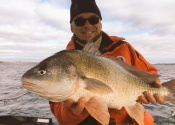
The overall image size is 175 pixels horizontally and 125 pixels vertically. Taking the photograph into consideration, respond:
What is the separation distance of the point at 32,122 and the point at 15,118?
57cm

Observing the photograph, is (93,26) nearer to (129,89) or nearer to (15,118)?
(129,89)

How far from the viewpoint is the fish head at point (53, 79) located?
8.82 feet

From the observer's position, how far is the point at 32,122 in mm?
7324

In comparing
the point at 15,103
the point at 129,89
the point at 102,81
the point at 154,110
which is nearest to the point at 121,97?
the point at 129,89

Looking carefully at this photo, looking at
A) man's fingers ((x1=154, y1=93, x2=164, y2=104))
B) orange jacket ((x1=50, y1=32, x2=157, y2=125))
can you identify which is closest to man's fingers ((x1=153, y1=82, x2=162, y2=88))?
man's fingers ((x1=154, y1=93, x2=164, y2=104))

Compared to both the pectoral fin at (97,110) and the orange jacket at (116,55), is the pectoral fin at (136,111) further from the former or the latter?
the pectoral fin at (97,110)

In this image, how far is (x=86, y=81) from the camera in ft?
9.04

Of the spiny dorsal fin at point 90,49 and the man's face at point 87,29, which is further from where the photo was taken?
the man's face at point 87,29

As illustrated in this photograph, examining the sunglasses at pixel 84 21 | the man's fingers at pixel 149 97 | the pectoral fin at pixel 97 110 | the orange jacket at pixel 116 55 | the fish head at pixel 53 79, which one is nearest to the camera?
the fish head at pixel 53 79

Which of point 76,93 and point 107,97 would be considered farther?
point 107,97

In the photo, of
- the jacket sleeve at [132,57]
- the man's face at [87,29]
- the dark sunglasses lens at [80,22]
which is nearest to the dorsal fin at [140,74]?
the jacket sleeve at [132,57]

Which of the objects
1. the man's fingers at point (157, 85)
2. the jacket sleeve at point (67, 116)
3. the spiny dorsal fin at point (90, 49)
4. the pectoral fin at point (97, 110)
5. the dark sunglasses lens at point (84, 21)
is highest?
the dark sunglasses lens at point (84, 21)

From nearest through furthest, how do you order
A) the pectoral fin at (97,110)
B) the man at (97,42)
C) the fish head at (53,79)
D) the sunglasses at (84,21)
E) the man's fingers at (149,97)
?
the fish head at (53,79), the pectoral fin at (97,110), the man's fingers at (149,97), the man at (97,42), the sunglasses at (84,21)

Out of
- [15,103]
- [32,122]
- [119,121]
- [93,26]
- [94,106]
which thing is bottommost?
[15,103]
